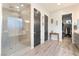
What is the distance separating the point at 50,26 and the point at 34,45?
1.96 meters

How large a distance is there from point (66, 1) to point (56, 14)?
240 cm

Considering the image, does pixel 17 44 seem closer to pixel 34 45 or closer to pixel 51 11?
pixel 34 45

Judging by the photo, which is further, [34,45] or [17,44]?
[34,45]

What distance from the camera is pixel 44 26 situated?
673 cm

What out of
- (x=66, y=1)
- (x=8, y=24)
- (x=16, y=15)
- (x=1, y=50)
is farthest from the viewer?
(x=16, y=15)

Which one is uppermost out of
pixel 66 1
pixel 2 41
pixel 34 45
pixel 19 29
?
pixel 66 1

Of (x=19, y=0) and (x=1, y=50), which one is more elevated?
(x=19, y=0)

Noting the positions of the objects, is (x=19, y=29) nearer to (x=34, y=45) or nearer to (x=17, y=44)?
(x=17, y=44)

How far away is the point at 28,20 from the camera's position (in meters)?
4.70

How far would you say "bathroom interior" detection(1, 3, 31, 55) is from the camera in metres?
3.37

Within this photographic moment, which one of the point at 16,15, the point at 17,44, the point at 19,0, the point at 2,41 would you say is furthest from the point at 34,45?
the point at 19,0

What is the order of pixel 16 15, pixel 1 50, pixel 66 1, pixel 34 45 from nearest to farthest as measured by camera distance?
1. pixel 66 1
2. pixel 1 50
3. pixel 16 15
4. pixel 34 45

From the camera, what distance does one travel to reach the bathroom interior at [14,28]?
3365mm

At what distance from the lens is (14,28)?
386 centimetres
